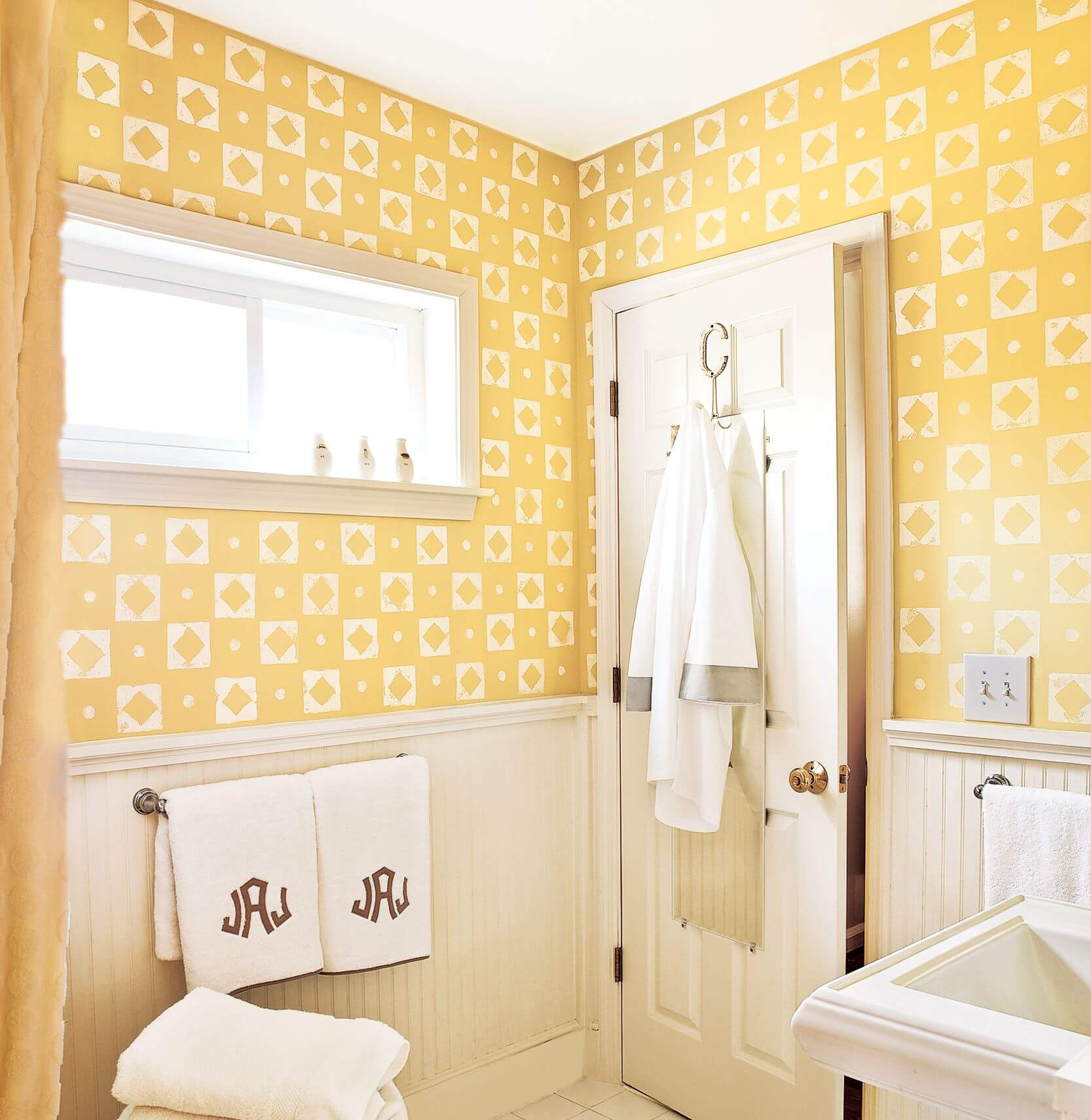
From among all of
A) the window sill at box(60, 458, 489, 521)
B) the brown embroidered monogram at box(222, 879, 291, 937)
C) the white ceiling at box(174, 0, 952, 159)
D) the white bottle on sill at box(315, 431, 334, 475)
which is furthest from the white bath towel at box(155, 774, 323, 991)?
the white ceiling at box(174, 0, 952, 159)

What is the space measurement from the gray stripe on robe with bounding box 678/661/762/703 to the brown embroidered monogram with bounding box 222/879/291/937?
96 centimetres

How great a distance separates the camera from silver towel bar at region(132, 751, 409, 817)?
1836 mm

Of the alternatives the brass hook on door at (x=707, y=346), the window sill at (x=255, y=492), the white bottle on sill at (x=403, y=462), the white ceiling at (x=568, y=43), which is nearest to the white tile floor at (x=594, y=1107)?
the window sill at (x=255, y=492)

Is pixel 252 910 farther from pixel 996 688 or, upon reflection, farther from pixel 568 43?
pixel 568 43

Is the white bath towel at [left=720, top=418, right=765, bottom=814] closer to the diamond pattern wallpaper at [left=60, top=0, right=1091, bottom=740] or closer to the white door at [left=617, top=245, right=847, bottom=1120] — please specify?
the white door at [left=617, top=245, right=847, bottom=1120]

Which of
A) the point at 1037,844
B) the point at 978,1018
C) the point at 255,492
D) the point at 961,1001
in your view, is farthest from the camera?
the point at 255,492

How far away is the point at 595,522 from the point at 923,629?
95 centimetres

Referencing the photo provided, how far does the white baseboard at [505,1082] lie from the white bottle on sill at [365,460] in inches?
57.7

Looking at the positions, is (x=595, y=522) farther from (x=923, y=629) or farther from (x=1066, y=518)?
(x=1066, y=518)

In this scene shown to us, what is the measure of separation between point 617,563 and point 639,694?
1.50ft

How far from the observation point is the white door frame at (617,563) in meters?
2.01

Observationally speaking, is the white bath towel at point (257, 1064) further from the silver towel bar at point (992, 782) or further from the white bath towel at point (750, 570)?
the silver towel bar at point (992, 782)

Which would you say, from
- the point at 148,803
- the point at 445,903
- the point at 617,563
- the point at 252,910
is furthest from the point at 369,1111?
the point at 617,563

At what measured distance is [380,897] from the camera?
81.5 inches
